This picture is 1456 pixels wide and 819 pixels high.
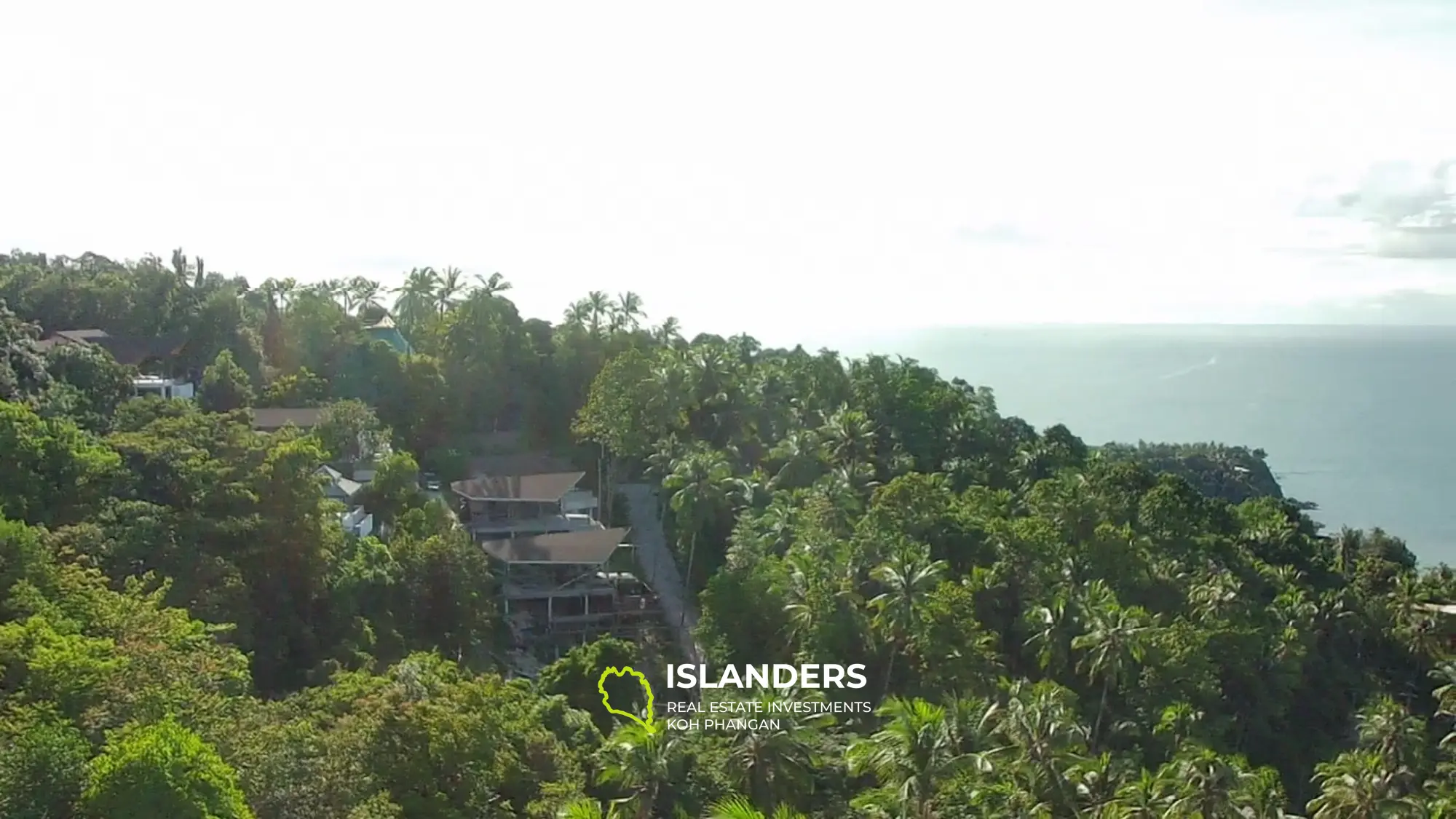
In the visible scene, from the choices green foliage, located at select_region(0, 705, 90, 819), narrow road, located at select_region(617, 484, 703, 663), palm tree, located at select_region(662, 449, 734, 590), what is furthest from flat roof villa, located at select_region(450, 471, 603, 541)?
green foliage, located at select_region(0, 705, 90, 819)

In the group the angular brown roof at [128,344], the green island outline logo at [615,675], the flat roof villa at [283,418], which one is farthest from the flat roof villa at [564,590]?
the angular brown roof at [128,344]

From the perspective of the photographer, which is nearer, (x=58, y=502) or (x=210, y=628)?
(x=210, y=628)

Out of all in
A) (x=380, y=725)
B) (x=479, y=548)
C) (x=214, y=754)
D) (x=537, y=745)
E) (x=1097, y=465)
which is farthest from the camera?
(x=1097, y=465)

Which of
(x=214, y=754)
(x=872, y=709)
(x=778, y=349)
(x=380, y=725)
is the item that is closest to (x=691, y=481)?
(x=872, y=709)

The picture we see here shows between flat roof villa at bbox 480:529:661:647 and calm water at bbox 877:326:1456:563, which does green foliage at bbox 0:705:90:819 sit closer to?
flat roof villa at bbox 480:529:661:647

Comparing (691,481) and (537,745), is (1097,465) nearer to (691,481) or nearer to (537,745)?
(691,481)

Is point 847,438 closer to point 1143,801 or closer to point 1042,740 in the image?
point 1042,740

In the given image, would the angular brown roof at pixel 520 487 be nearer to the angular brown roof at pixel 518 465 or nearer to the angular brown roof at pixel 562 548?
the angular brown roof at pixel 518 465
